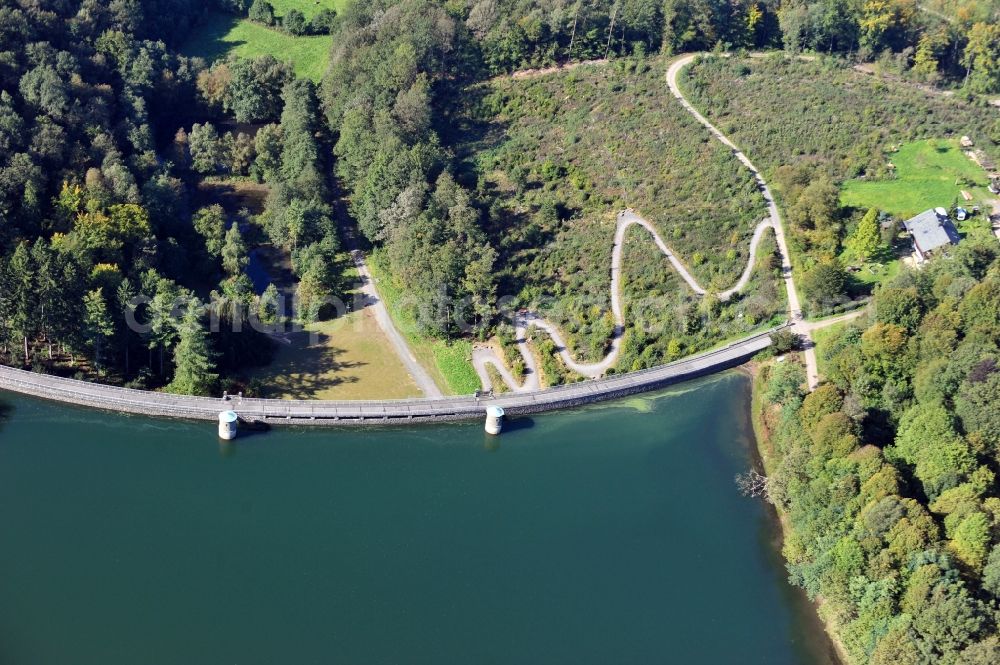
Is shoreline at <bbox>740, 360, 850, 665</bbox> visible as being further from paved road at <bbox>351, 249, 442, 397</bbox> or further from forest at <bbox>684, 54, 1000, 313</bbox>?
paved road at <bbox>351, 249, 442, 397</bbox>

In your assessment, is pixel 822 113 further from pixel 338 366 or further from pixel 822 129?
pixel 338 366

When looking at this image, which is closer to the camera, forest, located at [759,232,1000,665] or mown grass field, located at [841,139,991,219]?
forest, located at [759,232,1000,665]

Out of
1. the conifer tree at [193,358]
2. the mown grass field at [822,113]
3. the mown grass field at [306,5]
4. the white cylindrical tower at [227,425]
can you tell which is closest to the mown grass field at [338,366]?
the conifer tree at [193,358]

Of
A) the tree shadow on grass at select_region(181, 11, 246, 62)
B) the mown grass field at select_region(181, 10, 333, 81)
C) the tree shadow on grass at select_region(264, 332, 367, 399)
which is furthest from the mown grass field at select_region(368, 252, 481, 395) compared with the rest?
the tree shadow on grass at select_region(181, 11, 246, 62)

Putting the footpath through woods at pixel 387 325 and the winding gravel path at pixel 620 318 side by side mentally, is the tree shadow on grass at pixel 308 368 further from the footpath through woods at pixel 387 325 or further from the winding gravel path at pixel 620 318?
the winding gravel path at pixel 620 318

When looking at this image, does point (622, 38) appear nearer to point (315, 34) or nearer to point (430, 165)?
point (430, 165)

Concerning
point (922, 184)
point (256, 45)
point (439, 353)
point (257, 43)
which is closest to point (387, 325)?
point (439, 353)
